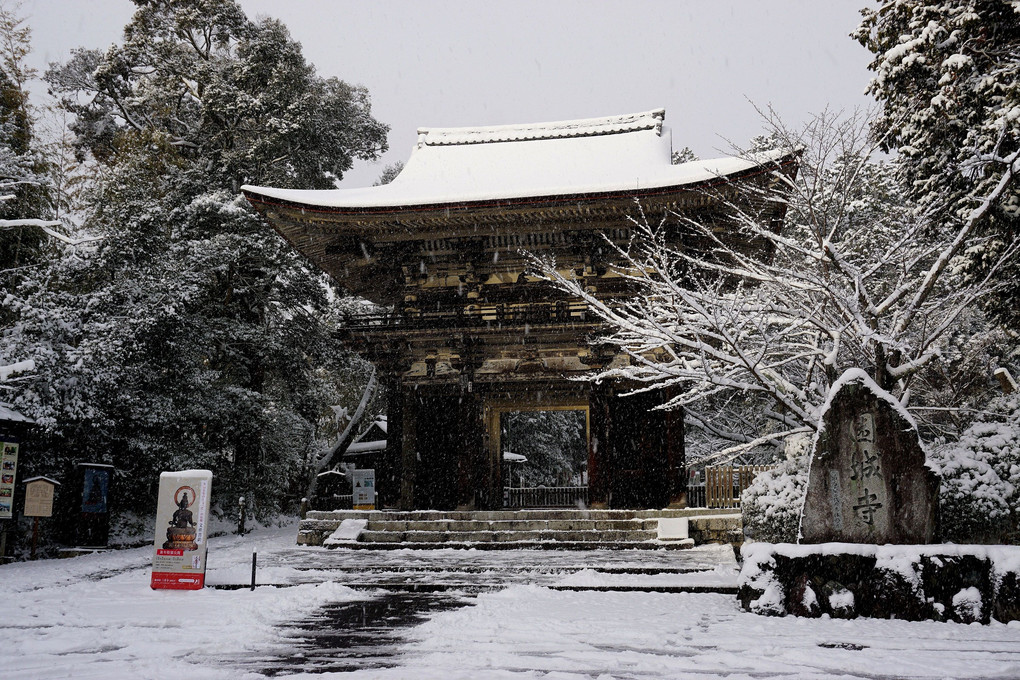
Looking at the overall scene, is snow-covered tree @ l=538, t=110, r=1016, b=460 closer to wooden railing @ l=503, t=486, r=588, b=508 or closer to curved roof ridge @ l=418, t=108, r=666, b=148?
curved roof ridge @ l=418, t=108, r=666, b=148

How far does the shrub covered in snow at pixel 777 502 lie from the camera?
10234mm

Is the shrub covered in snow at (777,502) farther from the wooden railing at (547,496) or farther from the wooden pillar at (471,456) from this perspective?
the wooden railing at (547,496)

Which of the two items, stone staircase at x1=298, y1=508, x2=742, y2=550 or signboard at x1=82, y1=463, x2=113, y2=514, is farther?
signboard at x1=82, y1=463, x2=113, y2=514

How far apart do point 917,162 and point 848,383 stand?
6381 millimetres

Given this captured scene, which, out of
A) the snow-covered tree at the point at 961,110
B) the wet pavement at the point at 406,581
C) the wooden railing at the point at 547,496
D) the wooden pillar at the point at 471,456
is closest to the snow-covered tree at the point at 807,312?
the snow-covered tree at the point at 961,110

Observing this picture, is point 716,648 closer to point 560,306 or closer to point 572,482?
point 560,306

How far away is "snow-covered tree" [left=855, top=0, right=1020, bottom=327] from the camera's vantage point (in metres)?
9.55

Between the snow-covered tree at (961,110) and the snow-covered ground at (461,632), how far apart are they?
485 centimetres

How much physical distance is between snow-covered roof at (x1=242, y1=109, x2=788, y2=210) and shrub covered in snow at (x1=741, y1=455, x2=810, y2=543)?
503 cm

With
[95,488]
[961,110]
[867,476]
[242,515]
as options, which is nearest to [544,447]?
[242,515]

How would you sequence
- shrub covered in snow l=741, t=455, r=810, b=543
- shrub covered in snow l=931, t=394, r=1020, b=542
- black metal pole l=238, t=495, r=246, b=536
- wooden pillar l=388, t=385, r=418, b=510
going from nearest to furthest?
shrub covered in snow l=931, t=394, r=1020, b=542
shrub covered in snow l=741, t=455, r=810, b=543
wooden pillar l=388, t=385, r=418, b=510
black metal pole l=238, t=495, r=246, b=536

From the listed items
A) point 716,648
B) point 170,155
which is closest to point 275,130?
point 170,155

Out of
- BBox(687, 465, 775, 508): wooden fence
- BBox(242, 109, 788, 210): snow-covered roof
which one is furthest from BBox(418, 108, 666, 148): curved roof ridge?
BBox(687, 465, 775, 508): wooden fence

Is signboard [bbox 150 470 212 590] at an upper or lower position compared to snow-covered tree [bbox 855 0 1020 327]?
lower
